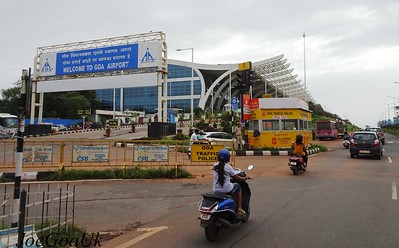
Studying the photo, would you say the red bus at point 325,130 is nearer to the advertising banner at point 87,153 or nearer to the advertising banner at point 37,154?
the advertising banner at point 87,153

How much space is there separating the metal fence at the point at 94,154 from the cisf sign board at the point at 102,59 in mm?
17796

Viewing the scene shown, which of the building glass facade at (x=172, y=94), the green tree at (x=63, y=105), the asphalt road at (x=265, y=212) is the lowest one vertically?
the asphalt road at (x=265, y=212)

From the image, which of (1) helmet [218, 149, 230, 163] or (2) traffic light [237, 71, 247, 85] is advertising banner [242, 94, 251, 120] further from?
(1) helmet [218, 149, 230, 163]

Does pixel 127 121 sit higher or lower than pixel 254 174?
higher

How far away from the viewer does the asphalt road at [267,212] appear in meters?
4.96

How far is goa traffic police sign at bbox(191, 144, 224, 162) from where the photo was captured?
1149 centimetres

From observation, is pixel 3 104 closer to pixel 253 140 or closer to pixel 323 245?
pixel 253 140

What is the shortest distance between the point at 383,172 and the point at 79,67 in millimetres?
27975

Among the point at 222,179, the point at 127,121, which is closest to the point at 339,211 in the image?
the point at 222,179

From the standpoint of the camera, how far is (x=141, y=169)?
37.8 ft

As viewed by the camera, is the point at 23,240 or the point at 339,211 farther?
the point at 339,211

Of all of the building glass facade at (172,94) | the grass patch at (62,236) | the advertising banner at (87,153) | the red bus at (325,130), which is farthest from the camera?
the building glass facade at (172,94)

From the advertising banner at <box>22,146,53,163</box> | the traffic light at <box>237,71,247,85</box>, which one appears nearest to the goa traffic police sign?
the advertising banner at <box>22,146,53,163</box>

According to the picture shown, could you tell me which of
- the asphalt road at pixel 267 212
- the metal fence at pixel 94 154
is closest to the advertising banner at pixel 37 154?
the metal fence at pixel 94 154
